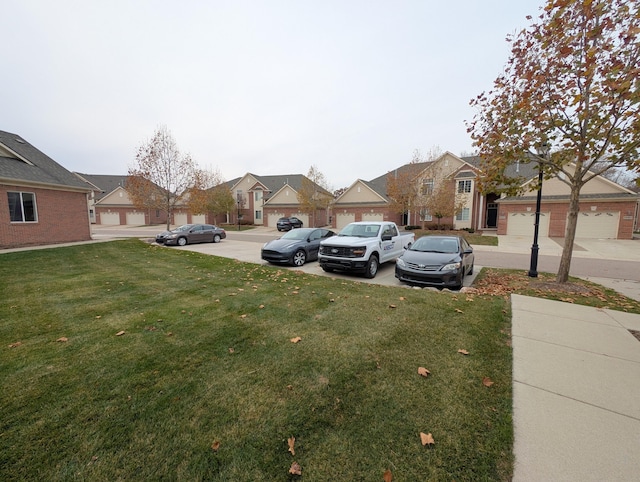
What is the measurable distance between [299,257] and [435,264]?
17.6ft

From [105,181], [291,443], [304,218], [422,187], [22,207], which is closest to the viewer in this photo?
[291,443]

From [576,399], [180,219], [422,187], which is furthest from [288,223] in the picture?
[576,399]

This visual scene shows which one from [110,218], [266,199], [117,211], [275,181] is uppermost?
[275,181]

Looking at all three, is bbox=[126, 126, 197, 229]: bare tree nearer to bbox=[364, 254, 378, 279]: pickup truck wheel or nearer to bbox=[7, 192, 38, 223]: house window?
bbox=[7, 192, 38, 223]: house window

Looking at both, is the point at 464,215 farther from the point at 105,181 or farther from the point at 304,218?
the point at 105,181

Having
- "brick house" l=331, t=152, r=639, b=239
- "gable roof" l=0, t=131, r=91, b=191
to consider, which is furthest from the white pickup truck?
"gable roof" l=0, t=131, r=91, b=191

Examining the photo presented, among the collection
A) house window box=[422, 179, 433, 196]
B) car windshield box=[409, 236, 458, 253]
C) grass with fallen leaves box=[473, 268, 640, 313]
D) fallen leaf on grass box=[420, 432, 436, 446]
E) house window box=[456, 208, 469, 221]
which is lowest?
grass with fallen leaves box=[473, 268, 640, 313]

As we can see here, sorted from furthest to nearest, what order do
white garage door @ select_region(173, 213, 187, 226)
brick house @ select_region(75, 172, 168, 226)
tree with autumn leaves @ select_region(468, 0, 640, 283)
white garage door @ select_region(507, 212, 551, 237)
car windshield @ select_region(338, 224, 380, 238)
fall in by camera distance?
white garage door @ select_region(173, 213, 187, 226)
brick house @ select_region(75, 172, 168, 226)
white garage door @ select_region(507, 212, 551, 237)
car windshield @ select_region(338, 224, 380, 238)
tree with autumn leaves @ select_region(468, 0, 640, 283)

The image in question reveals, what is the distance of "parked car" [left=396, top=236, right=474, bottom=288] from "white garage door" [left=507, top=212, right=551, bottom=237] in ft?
63.6

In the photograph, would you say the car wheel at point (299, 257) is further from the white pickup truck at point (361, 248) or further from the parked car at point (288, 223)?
the parked car at point (288, 223)

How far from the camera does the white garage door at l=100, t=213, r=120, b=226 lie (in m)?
42.7

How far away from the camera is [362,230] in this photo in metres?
10.1

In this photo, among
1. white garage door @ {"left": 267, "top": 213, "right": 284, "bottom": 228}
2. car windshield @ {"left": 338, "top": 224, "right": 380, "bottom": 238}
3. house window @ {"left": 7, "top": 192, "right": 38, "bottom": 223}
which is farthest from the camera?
white garage door @ {"left": 267, "top": 213, "right": 284, "bottom": 228}

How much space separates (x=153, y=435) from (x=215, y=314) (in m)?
2.77
